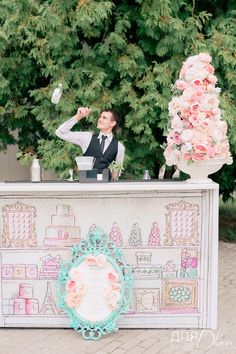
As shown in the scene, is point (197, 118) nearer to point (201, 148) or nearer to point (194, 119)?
point (194, 119)

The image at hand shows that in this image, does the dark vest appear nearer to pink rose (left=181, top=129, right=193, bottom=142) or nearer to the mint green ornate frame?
the mint green ornate frame

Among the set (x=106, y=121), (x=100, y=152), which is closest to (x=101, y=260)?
(x=100, y=152)

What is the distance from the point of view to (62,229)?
4.54 m

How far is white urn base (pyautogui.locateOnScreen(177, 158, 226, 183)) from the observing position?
4.42 m

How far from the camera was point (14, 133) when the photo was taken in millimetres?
8359

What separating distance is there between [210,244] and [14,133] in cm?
481

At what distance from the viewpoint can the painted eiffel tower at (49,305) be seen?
461cm

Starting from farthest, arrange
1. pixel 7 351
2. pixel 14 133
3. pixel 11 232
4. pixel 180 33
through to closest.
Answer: pixel 14 133
pixel 180 33
pixel 11 232
pixel 7 351

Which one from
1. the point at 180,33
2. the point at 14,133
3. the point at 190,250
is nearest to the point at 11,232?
the point at 190,250

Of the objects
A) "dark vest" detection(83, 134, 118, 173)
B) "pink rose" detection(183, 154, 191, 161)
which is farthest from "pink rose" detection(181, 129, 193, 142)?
"dark vest" detection(83, 134, 118, 173)

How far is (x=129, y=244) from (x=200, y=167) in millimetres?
961

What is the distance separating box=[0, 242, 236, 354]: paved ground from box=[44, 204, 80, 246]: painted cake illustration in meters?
0.86

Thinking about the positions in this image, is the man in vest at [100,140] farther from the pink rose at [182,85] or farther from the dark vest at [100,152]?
the pink rose at [182,85]

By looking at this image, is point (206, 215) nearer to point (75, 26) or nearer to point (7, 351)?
point (7, 351)
